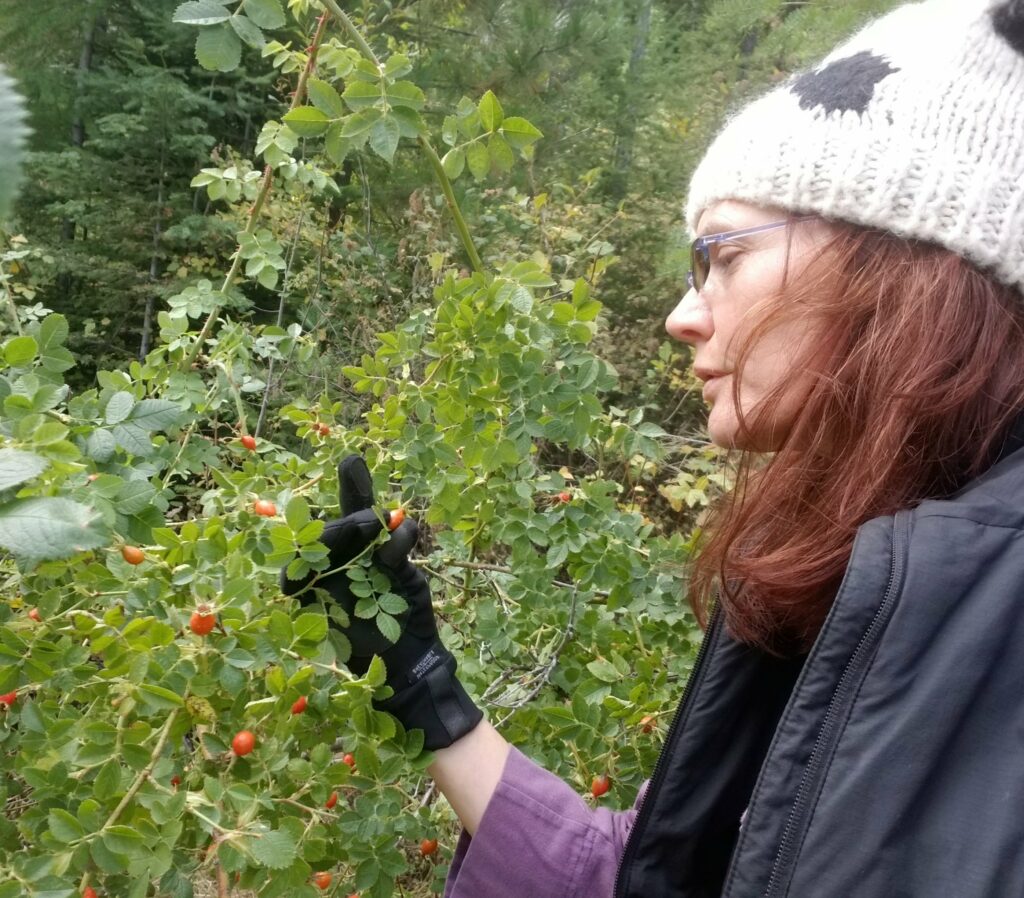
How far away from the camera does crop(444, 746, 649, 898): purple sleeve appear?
1.16 meters

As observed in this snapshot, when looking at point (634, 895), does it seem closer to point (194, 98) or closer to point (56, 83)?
point (56, 83)

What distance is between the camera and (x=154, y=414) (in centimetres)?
103

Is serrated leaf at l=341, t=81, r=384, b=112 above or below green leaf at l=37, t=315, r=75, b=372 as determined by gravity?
above

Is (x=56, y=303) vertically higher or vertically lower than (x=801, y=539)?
lower

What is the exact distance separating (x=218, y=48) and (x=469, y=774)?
1040 millimetres

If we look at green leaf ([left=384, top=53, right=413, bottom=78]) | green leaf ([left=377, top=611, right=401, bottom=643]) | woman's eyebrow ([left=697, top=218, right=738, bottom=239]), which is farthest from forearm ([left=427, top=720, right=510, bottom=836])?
green leaf ([left=384, top=53, right=413, bottom=78])

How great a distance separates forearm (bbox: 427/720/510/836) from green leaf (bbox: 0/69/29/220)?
1.08m

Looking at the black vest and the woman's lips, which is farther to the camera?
the woman's lips

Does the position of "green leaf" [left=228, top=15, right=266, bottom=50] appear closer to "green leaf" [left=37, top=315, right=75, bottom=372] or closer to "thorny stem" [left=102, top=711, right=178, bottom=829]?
"green leaf" [left=37, top=315, right=75, bottom=372]

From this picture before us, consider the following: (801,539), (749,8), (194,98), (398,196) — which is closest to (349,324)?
(398,196)

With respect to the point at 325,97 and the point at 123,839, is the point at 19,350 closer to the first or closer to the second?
the point at 123,839

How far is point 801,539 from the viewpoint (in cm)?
94

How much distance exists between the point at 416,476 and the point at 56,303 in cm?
559

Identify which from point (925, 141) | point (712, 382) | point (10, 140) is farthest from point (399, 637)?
point (10, 140)
